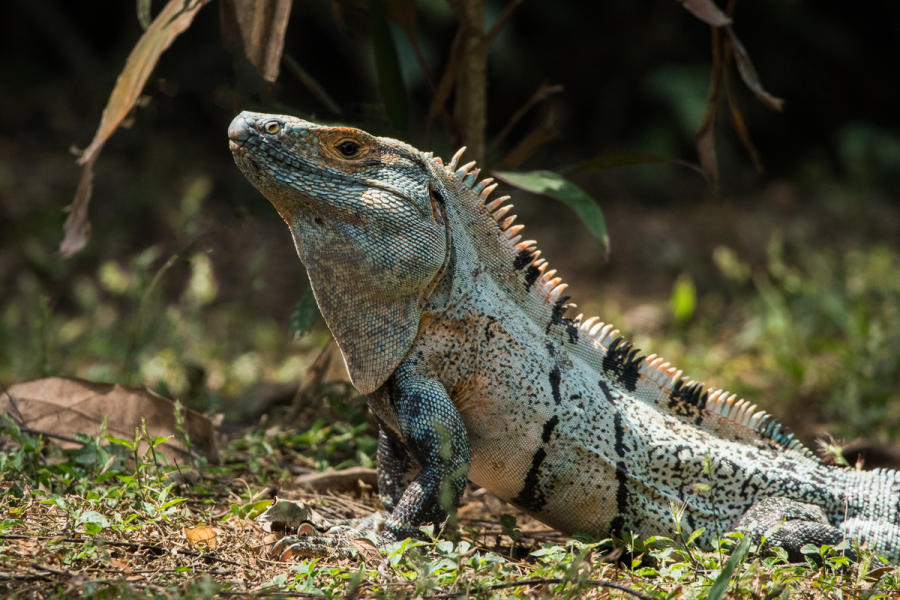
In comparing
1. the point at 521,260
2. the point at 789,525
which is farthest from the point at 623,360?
the point at 789,525

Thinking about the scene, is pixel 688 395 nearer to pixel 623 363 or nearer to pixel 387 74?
pixel 623 363

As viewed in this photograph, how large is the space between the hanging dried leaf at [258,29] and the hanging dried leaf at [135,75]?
196mm

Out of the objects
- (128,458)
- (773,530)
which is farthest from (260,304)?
(773,530)

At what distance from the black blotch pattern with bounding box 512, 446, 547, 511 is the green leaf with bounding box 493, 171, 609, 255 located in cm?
128

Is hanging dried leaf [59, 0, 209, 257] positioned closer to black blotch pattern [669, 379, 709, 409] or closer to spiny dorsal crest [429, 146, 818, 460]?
spiny dorsal crest [429, 146, 818, 460]

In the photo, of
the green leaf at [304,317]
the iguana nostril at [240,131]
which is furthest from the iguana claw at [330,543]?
the iguana nostril at [240,131]

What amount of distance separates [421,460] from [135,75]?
237 centimetres

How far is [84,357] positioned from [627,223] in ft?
21.8

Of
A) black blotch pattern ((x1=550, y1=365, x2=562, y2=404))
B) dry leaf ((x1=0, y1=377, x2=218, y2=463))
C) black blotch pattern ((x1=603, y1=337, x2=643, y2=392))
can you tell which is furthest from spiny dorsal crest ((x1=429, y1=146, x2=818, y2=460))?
dry leaf ((x1=0, y1=377, x2=218, y2=463))

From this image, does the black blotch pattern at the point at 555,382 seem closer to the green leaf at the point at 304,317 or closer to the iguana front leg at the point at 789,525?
the iguana front leg at the point at 789,525

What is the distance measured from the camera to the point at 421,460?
3.72 metres

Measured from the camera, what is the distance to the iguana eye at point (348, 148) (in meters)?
3.75

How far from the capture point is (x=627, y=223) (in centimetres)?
1130

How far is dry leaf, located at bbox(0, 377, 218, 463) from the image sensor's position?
14.9 ft
